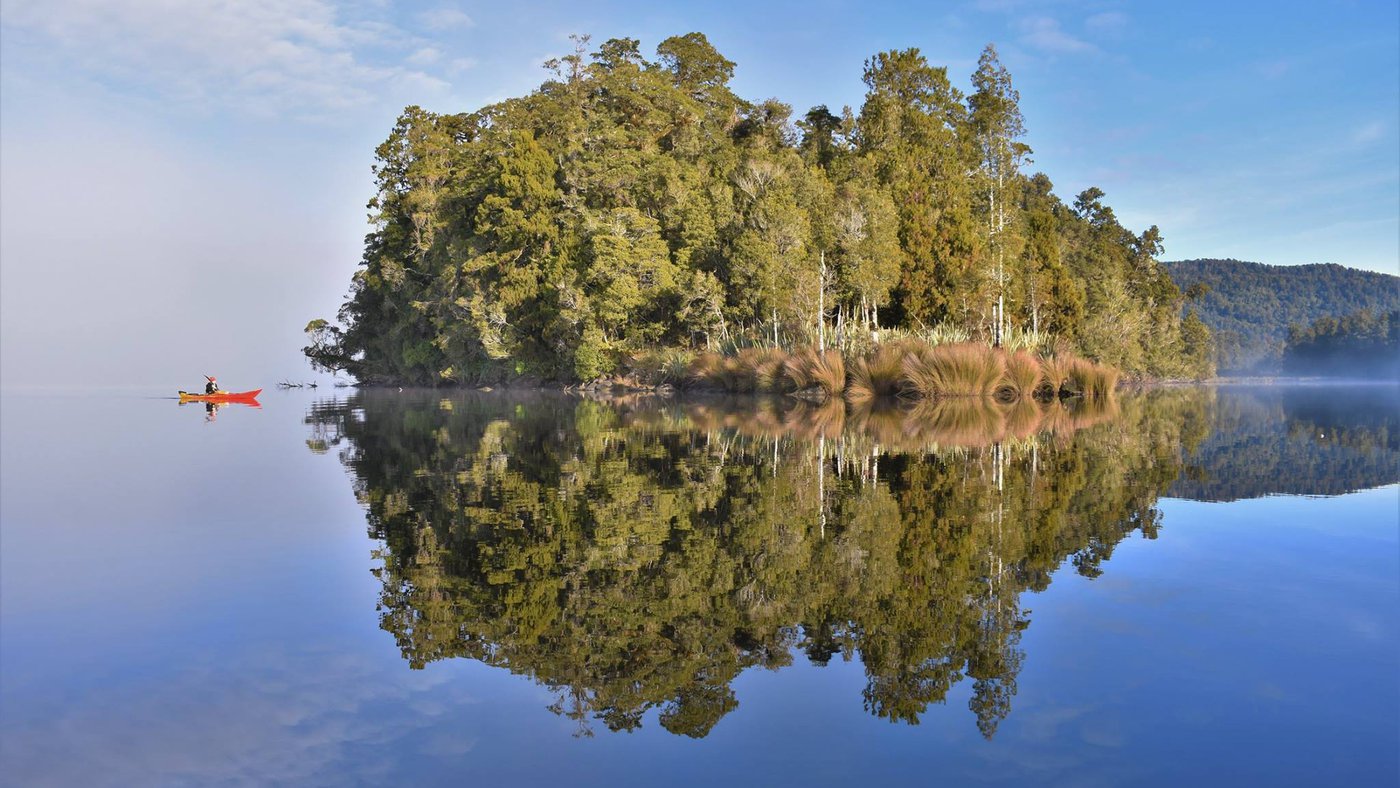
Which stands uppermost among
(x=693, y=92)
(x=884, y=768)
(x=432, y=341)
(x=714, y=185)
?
(x=693, y=92)

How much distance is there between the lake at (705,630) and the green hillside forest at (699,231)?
2257 centimetres

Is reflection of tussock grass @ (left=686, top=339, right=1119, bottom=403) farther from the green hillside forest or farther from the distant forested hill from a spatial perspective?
the distant forested hill

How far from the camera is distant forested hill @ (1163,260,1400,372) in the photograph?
139m

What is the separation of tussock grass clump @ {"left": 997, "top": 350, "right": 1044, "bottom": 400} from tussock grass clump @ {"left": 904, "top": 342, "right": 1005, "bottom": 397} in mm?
873

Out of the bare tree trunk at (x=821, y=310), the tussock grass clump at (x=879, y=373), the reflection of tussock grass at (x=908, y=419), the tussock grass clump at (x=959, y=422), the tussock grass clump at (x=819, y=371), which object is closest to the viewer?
the tussock grass clump at (x=959, y=422)

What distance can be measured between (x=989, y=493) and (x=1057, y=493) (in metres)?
0.69

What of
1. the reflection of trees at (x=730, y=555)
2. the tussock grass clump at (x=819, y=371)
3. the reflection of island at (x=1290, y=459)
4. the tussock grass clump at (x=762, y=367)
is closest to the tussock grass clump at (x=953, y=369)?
the tussock grass clump at (x=819, y=371)

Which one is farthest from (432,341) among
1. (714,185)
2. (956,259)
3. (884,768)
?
(884,768)

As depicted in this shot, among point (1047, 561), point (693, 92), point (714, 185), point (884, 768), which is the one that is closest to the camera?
point (884, 768)

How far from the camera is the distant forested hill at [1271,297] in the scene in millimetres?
139250

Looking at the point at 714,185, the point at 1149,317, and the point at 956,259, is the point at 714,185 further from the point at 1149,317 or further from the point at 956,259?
the point at 1149,317

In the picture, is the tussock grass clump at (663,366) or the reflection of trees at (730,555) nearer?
the reflection of trees at (730,555)

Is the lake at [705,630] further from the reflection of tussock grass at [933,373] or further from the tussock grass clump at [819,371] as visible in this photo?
the tussock grass clump at [819,371]

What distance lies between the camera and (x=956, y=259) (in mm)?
35281
